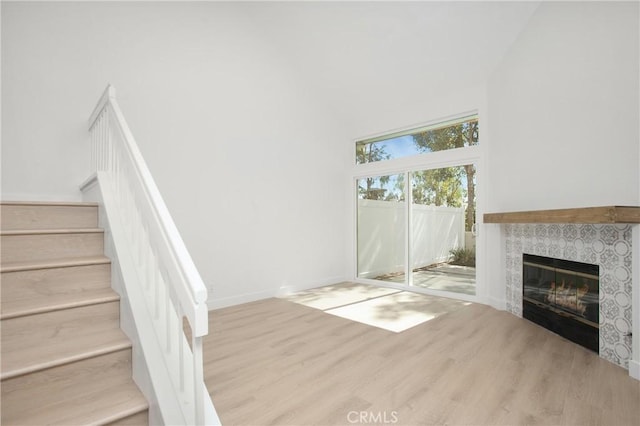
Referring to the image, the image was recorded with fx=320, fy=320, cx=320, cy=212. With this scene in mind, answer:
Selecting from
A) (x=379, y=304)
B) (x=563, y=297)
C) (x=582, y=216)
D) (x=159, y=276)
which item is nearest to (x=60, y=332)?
(x=159, y=276)

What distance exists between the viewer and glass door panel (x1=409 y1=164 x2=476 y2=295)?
4281 mm

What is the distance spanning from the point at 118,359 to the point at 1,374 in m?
0.41

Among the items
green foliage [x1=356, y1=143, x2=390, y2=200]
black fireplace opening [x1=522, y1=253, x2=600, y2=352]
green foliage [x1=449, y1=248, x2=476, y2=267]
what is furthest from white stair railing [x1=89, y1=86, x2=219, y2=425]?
green foliage [x1=356, y1=143, x2=390, y2=200]

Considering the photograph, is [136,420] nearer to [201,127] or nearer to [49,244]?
[49,244]

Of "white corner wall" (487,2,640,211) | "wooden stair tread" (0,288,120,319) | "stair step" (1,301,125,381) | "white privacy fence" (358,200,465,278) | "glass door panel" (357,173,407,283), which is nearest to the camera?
"stair step" (1,301,125,381)

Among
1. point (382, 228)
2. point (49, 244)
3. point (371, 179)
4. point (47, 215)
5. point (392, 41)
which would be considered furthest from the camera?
point (371, 179)

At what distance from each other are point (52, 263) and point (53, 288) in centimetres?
14

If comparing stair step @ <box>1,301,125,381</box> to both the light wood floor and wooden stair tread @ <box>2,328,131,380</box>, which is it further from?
the light wood floor

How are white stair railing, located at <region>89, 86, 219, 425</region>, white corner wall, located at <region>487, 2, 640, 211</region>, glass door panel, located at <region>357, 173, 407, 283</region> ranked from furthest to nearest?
glass door panel, located at <region>357, 173, 407, 283</region>, white corner wall, located at <region>487, 2, 640, 211</region>, white stair railing, located at <region>89, 86, 219, 425</region>

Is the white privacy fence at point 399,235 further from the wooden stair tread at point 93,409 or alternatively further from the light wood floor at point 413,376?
the wooden stair tread at point 93,409

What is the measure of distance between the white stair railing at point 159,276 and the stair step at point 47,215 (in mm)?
233

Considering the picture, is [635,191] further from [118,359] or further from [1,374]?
[1,374]

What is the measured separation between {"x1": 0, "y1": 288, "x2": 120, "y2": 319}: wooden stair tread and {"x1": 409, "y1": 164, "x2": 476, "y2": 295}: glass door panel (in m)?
4.00

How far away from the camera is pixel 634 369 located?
2252 millimetres
